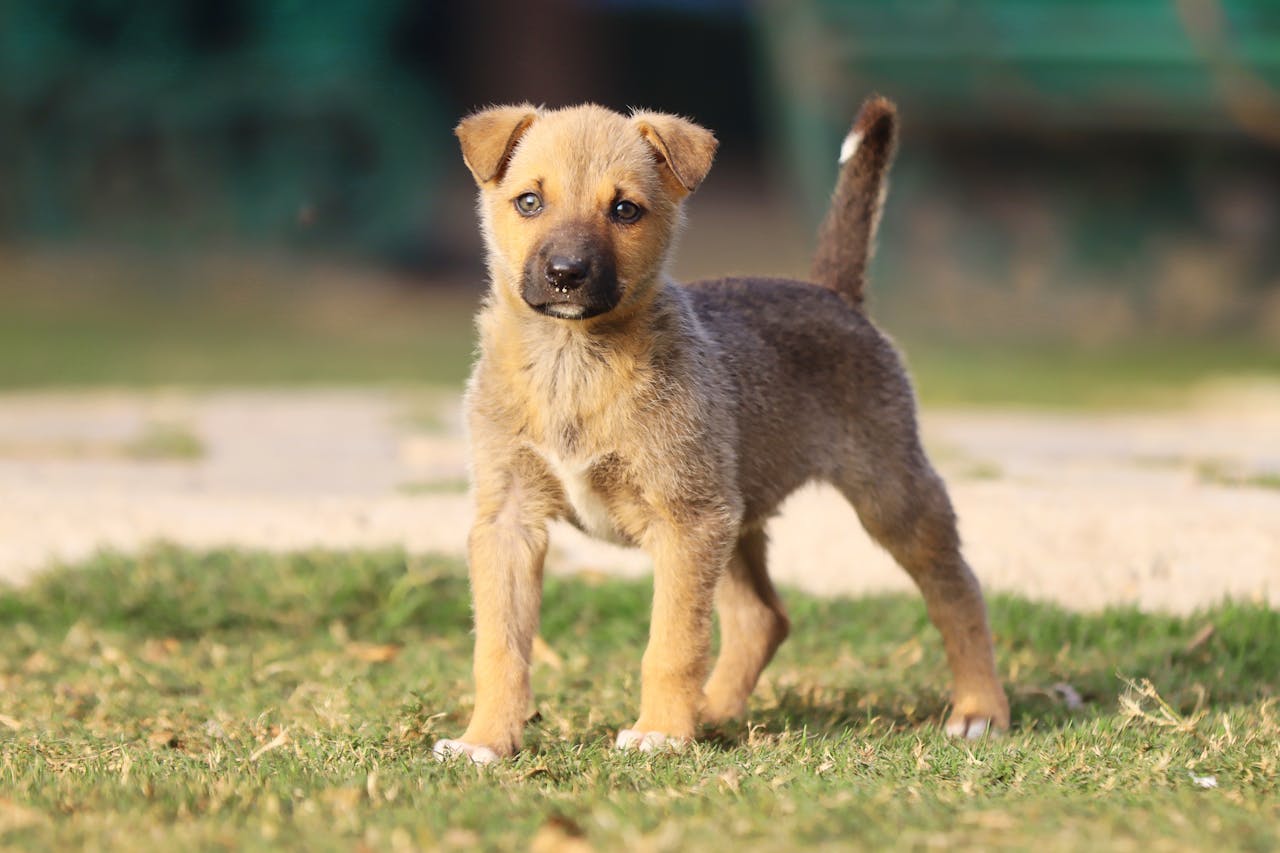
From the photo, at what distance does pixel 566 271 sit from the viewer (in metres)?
4.30

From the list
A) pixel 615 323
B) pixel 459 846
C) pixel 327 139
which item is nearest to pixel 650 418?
pixel 615 323

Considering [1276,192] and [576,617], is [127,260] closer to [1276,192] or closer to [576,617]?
[1276,192]

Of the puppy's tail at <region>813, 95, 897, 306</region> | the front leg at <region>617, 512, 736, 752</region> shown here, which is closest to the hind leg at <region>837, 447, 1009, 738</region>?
the puppy's tail at <region>813, 95, 897, 306</region>

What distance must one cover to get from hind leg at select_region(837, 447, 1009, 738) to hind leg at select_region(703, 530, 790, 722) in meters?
0.36

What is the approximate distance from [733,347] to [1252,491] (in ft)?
9.61

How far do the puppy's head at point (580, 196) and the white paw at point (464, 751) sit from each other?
105 centimetres

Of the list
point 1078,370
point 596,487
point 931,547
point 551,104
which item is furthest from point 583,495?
point 551,104

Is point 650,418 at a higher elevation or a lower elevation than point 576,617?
higher

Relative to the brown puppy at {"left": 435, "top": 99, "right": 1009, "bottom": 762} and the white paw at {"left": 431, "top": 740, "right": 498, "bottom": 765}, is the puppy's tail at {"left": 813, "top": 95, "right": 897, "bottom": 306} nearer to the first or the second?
the brown puppy at {"left": 435, "top": 99, "right": 1009, "bottom": 762}

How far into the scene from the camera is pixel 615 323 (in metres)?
4.64

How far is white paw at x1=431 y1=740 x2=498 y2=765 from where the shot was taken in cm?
423

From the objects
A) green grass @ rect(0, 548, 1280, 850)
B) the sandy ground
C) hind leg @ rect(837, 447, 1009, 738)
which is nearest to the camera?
green grass @ rect(0, 548, 1280, 850)

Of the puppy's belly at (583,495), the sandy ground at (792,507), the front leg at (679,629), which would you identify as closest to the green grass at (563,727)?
the front leg at (679,629)

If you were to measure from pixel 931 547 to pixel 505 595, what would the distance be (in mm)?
1295
